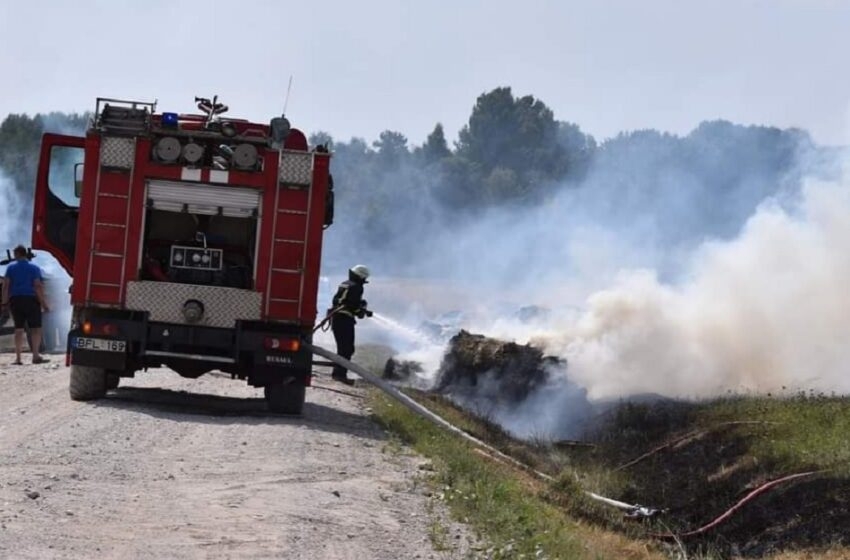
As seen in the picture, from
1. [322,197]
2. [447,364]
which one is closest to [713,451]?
[322,197]

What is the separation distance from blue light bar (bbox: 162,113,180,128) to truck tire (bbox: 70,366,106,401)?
2835 millimetres

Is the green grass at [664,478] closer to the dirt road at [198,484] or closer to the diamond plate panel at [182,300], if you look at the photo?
the dirt road at [198,484]

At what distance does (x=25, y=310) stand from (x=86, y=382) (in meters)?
6.31

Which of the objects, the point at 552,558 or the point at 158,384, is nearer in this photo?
the point at 552,558

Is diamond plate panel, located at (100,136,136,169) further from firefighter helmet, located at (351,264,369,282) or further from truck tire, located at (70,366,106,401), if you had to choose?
firefighter helmet, located at (351,264,369,282)

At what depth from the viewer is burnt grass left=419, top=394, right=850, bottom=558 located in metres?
15.2

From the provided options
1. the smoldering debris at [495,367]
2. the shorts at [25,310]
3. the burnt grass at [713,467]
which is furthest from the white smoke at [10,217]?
the burnt grass at [713,467]

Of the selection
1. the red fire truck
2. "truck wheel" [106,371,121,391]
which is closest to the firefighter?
"truck wheel" [106,371,121,391]

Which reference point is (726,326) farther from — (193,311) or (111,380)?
(193,311)

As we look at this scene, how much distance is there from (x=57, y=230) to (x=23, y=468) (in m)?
7.40

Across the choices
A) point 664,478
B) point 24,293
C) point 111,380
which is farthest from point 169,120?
point 664,478

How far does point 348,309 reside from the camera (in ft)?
75.6

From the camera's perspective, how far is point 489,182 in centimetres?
8531

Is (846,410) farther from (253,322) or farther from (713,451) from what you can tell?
(253,322)
